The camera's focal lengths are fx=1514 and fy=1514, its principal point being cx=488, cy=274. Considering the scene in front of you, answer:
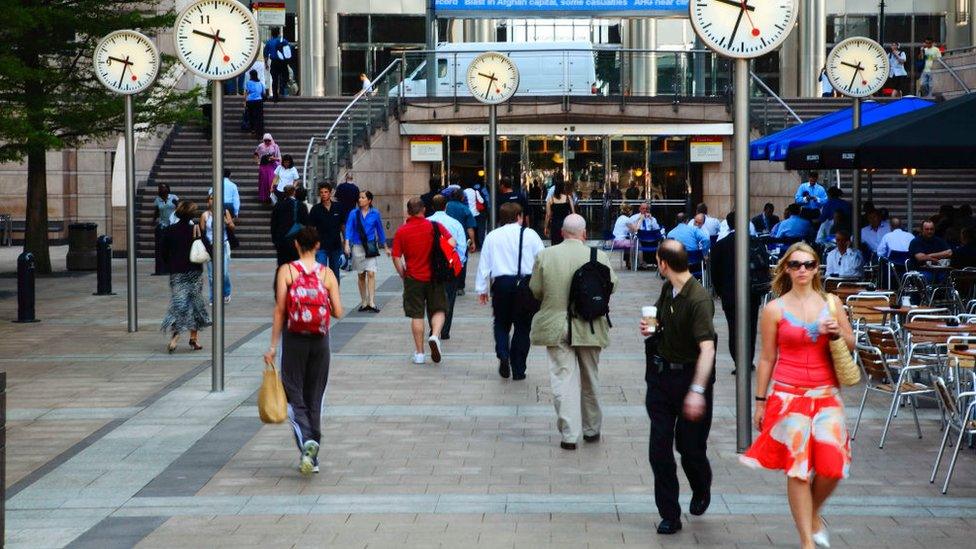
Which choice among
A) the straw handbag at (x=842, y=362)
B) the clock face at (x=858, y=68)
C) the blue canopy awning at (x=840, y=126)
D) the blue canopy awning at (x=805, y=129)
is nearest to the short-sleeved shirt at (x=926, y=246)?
the clock face at (x=858, y=68)

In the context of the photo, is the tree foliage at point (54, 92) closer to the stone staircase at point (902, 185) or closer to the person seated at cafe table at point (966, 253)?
the person seated at cafe table at point (966, 253)

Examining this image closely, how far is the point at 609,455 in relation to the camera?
10.2 meters

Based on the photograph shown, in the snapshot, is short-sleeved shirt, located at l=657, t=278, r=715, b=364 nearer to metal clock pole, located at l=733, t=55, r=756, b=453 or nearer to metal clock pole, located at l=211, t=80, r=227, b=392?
metal clock pole, located at l=733, t=55, r=756, b=453

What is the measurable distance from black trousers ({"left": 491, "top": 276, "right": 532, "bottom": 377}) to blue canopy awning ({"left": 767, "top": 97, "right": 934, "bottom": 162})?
7.24 m

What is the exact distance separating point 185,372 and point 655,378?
740 cm

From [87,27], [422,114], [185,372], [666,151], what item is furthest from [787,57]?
[185,372]

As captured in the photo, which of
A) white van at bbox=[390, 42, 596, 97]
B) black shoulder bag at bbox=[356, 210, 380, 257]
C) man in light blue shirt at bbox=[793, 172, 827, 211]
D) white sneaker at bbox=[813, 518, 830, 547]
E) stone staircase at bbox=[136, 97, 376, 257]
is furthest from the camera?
white van at bbox=[390, 42, 596, 97]

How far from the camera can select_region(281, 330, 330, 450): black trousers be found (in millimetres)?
9711

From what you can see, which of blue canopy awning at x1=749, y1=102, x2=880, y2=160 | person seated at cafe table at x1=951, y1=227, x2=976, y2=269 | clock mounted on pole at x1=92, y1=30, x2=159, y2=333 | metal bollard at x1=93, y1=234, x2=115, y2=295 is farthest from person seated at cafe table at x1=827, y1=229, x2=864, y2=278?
metal bollard at x1=93, y1=234, x2=115, y2=295

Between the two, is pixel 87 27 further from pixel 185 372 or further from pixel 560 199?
pixel 185 372

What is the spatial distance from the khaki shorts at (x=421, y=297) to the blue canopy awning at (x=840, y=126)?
6.73 m

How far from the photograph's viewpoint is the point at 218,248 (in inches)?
517

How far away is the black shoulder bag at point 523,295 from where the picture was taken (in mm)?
12938

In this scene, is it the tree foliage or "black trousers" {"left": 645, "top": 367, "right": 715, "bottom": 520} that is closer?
"black trousers" {"left": 645, "top": 367, "right": 715, "bottom": 520}
